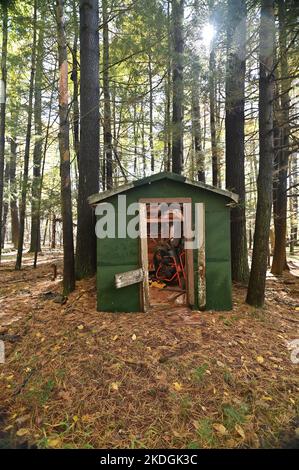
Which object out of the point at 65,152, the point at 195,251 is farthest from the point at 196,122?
the point at 195,251

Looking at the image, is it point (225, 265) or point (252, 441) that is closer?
point (252, 441)

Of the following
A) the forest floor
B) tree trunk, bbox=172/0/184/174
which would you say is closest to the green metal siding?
the forest floor

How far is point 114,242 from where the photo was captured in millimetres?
4727

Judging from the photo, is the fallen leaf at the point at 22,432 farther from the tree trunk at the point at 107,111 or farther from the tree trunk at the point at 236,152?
the tree trunk at the point at 107,111

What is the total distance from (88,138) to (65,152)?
1251 millimetres

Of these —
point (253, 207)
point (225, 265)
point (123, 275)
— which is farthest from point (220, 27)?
point (253, 207)

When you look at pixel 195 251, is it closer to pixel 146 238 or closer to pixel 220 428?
pixel 146 238

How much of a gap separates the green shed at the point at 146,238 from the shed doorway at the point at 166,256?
0.07 feet

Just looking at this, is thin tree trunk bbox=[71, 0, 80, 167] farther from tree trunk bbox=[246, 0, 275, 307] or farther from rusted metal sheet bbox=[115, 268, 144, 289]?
tree trunk bbox=[246, 0, 275, 307]

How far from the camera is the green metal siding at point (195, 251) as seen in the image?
4.70 metres

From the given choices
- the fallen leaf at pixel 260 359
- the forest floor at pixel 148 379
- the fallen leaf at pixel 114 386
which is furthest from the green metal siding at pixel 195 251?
the fallen leaf at pixel 114 386

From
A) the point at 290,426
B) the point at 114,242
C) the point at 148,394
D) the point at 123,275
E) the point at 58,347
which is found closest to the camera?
the point at 290,426
